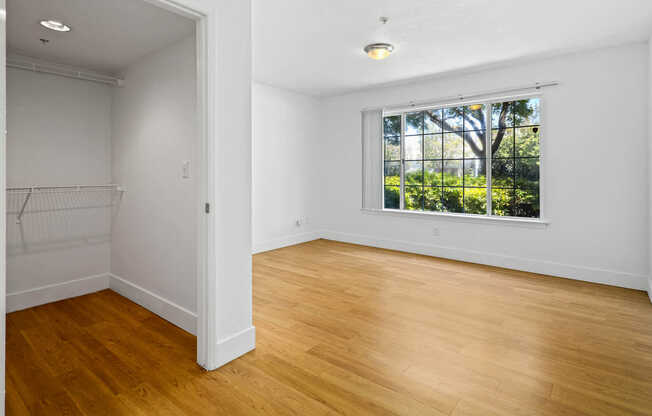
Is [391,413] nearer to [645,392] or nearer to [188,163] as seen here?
[645,392]

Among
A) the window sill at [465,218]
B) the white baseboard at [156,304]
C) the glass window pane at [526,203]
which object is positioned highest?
the glass window pane at [526,203]

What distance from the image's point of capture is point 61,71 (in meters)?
3.09

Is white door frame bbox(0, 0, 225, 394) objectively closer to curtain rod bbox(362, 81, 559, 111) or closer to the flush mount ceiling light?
the flush mount ceiling light

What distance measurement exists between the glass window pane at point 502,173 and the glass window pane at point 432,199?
0.74m

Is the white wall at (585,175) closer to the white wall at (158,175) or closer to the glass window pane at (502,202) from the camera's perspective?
the glass window pane at (502,202)

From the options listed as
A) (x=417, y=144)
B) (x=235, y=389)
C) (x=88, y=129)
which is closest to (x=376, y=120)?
(x=417, y=144)

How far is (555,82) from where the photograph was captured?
13.2ft

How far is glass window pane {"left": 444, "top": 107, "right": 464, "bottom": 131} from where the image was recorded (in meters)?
4.88

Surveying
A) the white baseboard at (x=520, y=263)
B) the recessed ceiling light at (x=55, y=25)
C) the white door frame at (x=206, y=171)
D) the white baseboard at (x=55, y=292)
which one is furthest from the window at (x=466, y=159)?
the recessed ceiling light at (x=55, y=25)

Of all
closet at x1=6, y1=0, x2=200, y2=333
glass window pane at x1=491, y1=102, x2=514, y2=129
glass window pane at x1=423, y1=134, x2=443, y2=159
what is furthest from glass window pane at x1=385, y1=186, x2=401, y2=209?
closet at x1=6, y1=0, x2=200, y2=333

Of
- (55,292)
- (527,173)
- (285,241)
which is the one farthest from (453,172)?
(55,292)

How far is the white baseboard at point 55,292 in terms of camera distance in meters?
3.03

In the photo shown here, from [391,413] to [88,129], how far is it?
344 cm

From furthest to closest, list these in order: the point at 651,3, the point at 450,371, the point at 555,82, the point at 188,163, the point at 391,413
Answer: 1. the point at 555,82
2. the point at 651,3
3. the point at 188,163
4. the point at 450,371
5. the point at 391,413
